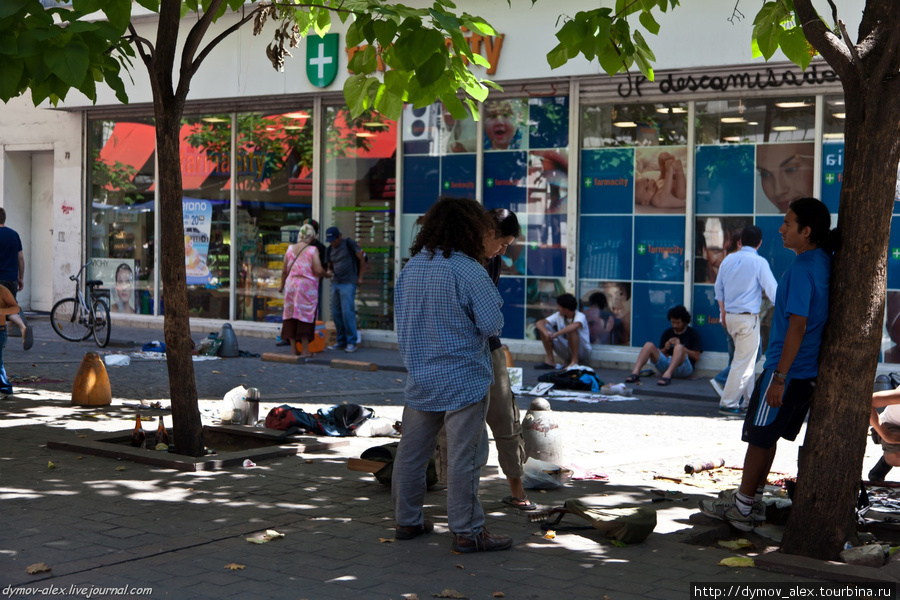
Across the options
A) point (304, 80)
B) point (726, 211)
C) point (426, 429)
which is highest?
point (304, 80)

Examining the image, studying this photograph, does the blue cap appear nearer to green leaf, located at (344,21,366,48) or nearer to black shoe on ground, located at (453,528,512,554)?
green leaf, located at (344,21,366,48)

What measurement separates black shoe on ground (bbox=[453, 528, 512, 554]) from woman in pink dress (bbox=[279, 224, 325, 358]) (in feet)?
32.9

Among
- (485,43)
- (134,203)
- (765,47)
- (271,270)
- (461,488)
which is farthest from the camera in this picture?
(134,203)

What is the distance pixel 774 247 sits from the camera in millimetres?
13602

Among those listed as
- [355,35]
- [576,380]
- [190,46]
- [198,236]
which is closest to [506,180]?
[576,380]

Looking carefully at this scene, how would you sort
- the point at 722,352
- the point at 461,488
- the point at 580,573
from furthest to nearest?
the point at 722,352 → the point at 461,488 → the point at 580,573

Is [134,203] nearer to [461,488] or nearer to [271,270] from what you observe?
[271,270]

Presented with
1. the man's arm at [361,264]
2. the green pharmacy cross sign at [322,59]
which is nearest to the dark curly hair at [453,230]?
the man's arm at [361,264]

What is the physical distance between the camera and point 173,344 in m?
7.89

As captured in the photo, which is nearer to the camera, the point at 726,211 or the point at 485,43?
the point at 726,211

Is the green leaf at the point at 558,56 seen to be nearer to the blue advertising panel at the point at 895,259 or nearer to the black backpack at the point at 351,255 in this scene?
the blue advertising panel at the point at 895,259

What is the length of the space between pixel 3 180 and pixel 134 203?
10.6ft

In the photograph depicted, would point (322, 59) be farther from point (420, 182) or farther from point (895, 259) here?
point (895, 259)

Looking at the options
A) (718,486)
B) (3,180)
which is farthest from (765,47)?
(3,180)
